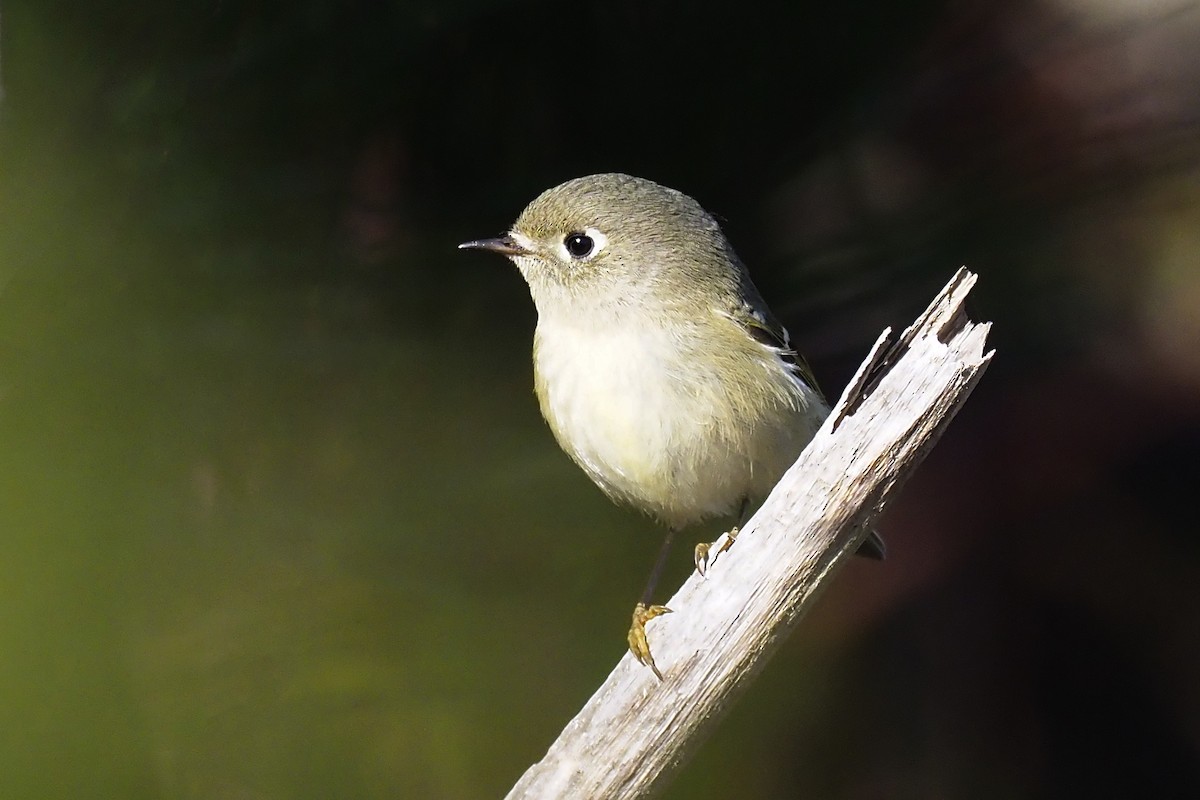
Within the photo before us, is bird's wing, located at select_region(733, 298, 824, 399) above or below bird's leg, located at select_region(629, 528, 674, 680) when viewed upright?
above

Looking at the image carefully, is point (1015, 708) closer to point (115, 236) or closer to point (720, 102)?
point (720, 102)

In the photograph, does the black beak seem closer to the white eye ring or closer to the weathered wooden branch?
the white eye ring

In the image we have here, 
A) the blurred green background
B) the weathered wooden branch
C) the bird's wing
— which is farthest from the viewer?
the blurred green background

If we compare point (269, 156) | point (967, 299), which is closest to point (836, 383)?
point (967, 299)

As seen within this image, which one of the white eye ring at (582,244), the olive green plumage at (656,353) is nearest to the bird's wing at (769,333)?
the olive green plumage at (656,353)

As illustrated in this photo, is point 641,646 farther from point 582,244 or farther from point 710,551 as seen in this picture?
point 582,244

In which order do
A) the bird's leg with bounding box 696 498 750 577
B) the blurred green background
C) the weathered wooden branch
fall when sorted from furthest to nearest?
the blurred green background
the bird's leg with bounding box 696 498 750 577
the weathered wooden branch

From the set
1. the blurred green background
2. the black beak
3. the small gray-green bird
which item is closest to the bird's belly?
the small gray-green bird
